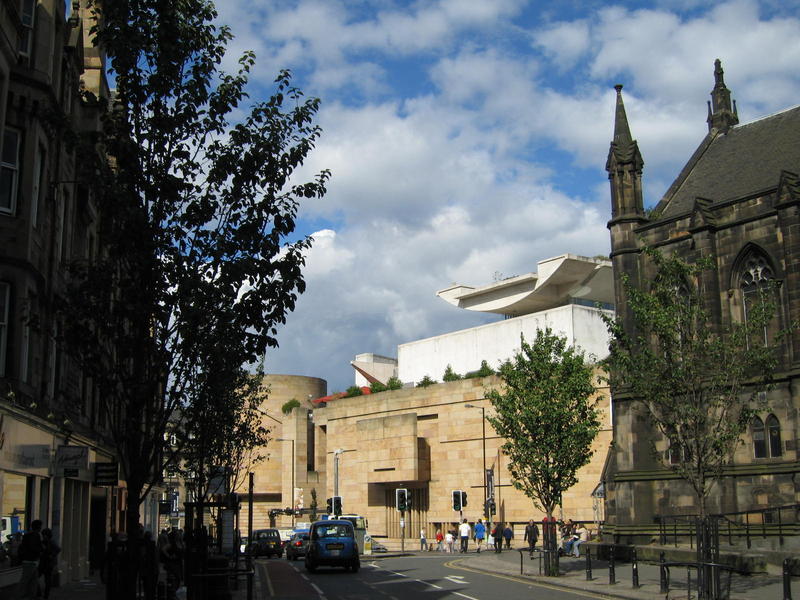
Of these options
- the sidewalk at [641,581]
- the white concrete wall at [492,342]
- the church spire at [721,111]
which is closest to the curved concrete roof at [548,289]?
the white concrete wall at [492,342]

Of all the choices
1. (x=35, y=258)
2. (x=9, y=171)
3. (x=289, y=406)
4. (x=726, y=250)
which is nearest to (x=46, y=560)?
(x=35, y=258)

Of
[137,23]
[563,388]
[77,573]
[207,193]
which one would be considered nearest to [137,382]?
[207,193]

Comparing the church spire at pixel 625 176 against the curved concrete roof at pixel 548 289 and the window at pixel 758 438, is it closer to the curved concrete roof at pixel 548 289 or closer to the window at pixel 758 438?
the window at pixel 758 438

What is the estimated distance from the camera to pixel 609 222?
39719 millimetres

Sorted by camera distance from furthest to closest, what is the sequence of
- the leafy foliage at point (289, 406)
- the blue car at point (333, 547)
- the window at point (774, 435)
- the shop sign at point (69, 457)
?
the leafy foliage at point (289, 406)
the window at point (774, 435)
the blue car at point (333, 547)
the shop sign at point (69, 457)

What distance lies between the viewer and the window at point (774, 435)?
32219 millimetres

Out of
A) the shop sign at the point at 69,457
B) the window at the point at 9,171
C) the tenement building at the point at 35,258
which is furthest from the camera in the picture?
the shop sign at the point at 69,457

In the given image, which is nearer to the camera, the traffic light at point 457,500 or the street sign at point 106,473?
the street sign at point 106,473

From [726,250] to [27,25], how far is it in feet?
82.3

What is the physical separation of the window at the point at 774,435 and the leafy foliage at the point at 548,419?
281 inches

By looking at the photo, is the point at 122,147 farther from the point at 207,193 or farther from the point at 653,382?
the point at 653,382

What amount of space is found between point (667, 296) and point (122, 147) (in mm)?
13277

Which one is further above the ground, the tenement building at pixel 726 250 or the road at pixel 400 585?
the tenement building at pixel 726 250

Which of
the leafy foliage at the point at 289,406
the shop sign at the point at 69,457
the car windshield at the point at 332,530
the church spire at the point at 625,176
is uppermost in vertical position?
the church spire at the point at 625,176
